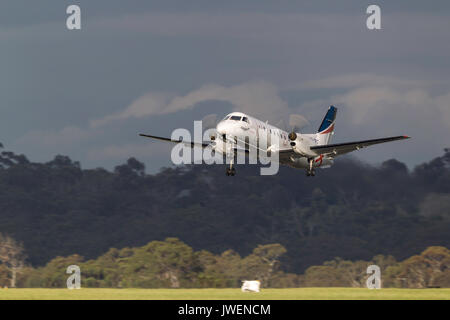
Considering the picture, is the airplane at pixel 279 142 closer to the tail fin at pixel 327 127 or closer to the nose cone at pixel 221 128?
the nose cone at pixel 221 128

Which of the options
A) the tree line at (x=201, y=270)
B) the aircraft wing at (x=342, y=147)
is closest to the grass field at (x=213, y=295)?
the aircraft wing at (x=342, y=147)

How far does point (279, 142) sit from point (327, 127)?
13432mm

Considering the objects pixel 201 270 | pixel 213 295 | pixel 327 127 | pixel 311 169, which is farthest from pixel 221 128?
pixel 201 270

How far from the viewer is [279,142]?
55.7 meters

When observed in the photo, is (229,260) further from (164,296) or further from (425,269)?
(164,296)

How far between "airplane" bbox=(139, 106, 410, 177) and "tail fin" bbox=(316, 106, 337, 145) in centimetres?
633

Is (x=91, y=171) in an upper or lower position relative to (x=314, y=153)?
upper

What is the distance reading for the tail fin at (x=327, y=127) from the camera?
6712cm

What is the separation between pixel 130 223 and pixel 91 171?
2671cm

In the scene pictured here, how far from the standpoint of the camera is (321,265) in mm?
133125

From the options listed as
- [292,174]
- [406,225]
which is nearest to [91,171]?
[292,174]

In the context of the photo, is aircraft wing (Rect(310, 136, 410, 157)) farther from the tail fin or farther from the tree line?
the tree line

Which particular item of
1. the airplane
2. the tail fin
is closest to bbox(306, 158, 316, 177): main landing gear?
the airplane
